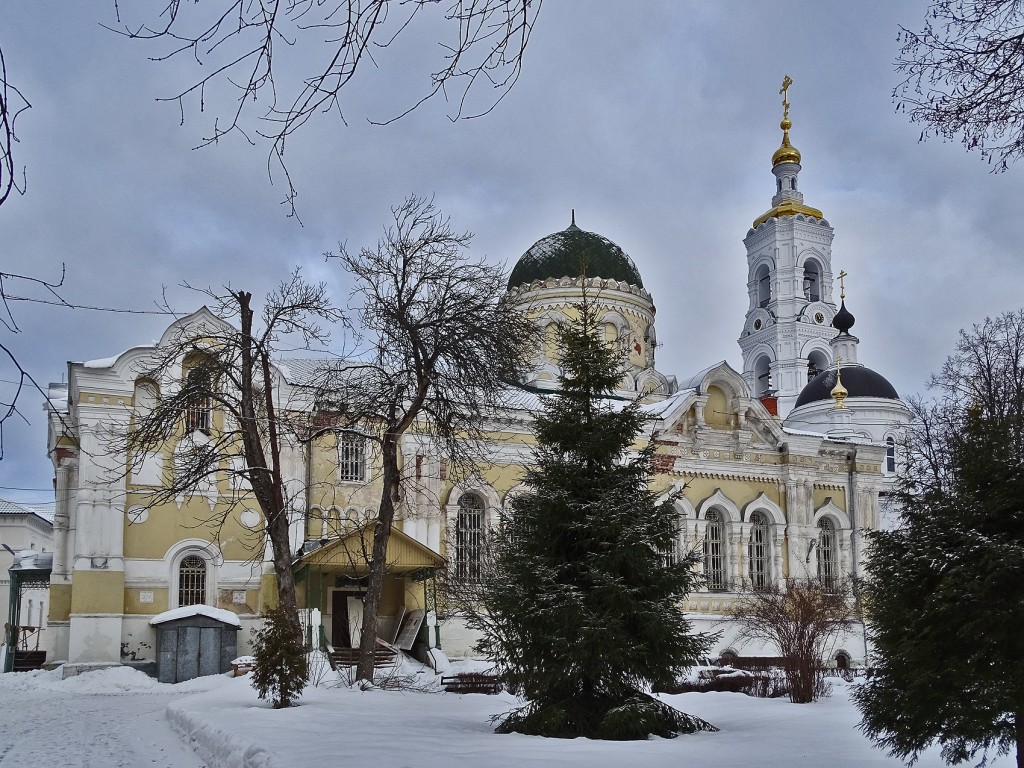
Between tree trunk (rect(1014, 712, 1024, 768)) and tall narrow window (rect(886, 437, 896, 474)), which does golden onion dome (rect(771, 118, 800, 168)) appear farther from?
tree trunk (rect(1014, 712, 1024, 768))

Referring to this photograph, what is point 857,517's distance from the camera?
3356 cm

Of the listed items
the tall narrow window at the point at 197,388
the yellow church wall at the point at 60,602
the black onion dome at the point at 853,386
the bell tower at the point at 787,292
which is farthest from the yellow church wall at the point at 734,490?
the bell tower at the point at 787,292

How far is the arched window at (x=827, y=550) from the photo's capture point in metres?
33.1

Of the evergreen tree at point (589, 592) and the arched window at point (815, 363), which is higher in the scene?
the arched window at point (815, 363)

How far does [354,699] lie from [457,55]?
11.4 meters

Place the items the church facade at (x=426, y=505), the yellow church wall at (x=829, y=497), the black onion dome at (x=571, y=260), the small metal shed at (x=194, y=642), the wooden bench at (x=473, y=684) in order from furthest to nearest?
the black onion dome at (x=571, y=260), the yellow church wall at (x=829, y=497), the church facade at (x=426, y=505), the small metal shed at (x=194, y=642), the wooden bench at (x=473, y=684)

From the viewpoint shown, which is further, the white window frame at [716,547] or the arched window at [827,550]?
the arched window at [827,550]

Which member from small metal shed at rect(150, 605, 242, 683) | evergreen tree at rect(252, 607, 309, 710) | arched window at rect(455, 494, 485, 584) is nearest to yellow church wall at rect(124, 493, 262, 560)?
small metal shed at rect(150, 605, 242, 683)

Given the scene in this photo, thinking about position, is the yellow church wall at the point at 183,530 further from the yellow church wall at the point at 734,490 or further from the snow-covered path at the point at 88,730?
the yellow church wall at the point at 734,490

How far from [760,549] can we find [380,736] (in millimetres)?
24675

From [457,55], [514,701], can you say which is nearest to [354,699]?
[514,701]

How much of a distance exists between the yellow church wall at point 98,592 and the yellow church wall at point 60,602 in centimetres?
89

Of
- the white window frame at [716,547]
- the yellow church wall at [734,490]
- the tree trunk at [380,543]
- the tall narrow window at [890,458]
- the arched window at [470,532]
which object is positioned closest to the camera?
the tree trunk at [380,543]

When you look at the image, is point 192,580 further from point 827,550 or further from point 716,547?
point 827,550
